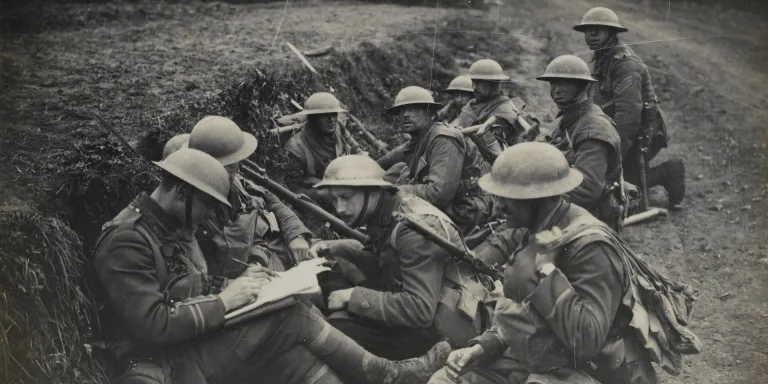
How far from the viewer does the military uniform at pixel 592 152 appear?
22.9 feet

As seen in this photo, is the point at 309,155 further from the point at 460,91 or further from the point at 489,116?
the point at 460,91

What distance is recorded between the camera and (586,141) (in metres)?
7.00

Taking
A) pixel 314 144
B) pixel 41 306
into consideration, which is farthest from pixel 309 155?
pixel 41 306

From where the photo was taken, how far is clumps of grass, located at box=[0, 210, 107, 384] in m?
4.45

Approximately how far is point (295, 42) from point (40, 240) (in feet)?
26.2

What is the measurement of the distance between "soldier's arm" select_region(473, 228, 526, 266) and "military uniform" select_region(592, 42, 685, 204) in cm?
416

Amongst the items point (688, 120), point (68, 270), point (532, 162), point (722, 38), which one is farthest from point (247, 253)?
point (722, 38)

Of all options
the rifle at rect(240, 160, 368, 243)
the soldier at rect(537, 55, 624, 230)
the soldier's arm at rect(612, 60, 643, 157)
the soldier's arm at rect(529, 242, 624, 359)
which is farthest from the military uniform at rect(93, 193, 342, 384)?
the soldier's arm at rect(612, 60, 643, 157)

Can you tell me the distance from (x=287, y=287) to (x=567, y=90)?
391cm

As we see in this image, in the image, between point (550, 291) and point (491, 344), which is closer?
point (550, 291)

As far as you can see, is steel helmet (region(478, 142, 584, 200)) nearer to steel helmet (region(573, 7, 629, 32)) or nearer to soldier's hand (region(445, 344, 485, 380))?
soldier's hand (region(445, 344, 485, 380))

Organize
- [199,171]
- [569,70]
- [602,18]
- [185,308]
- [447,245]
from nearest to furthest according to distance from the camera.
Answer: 1. [185,308]
2. [199,171]
3. [447,245]
4. [569,70]
5. [602,18]

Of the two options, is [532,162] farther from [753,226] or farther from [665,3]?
[665,3]

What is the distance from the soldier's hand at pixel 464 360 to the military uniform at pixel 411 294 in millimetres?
653
